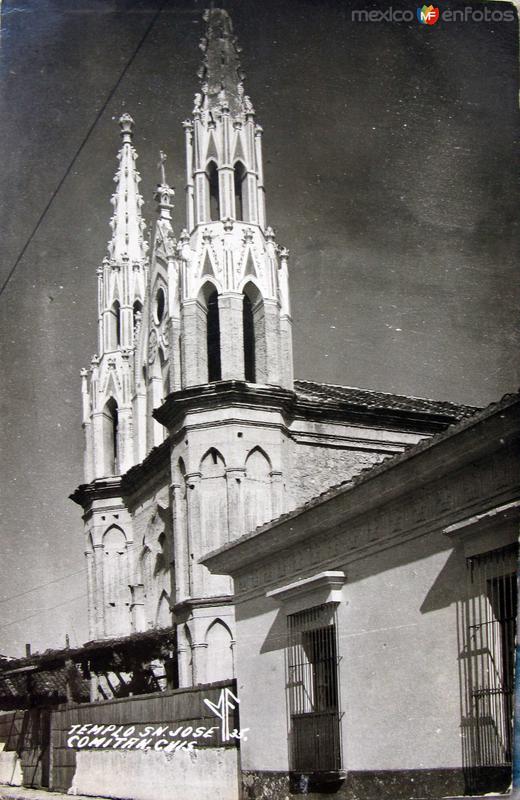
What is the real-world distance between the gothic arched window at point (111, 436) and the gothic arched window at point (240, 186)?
29.0 feet

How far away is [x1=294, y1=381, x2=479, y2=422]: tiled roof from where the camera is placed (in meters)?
28.4

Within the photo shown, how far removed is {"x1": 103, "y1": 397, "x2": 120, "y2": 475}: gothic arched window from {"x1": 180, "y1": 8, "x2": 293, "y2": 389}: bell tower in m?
Answer: 7.57

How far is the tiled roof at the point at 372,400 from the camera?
28.4 metres

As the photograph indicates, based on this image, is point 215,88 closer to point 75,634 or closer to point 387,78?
point 387,78

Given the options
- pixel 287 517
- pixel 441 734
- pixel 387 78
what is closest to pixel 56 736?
pixel 287 517

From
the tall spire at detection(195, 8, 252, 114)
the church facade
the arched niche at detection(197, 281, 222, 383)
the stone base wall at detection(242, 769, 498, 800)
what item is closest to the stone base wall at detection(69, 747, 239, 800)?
the stone base wall at detection(242, 769, 498, 800)

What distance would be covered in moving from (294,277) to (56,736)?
11.7m

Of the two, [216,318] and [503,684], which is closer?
[503,684]

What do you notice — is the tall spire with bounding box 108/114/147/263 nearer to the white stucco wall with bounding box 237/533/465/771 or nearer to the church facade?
the church facade

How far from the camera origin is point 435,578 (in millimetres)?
13062

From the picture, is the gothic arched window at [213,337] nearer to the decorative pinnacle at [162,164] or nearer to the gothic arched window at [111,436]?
the decorative pinnacle at [162,164]

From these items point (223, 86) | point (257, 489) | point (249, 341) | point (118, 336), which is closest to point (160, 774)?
point (257, 489)

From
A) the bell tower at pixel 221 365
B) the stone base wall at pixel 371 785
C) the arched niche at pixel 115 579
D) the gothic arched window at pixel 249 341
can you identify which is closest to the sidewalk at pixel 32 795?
the bell tower at pixel 221 365

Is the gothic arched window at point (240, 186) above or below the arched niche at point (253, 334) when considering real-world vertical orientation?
above
